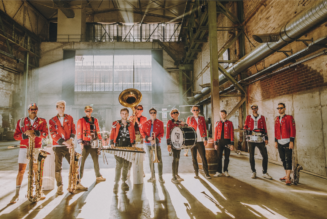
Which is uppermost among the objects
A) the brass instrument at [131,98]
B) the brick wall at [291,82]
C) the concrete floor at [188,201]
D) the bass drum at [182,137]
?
the brick wall at [291,82]

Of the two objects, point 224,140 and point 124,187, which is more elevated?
point 224,140

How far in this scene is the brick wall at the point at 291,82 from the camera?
→ 17.1 feet

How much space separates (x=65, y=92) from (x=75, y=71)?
241cm

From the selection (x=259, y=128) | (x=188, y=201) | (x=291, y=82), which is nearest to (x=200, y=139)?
(x=259, y=128)

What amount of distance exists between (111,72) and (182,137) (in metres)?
16.9

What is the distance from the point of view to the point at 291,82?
607 centimetres

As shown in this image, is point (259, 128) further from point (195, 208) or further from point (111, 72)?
point (111, 72)

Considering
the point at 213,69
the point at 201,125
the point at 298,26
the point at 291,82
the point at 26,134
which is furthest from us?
the point at 213,69

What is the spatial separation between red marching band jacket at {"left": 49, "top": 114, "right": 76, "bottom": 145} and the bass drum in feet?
7.85

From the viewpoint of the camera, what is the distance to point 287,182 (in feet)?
14.6

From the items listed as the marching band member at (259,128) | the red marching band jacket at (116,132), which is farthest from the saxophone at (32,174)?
the marching band member at (259,128)

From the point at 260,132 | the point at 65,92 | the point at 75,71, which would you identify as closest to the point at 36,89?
the point at 65,92

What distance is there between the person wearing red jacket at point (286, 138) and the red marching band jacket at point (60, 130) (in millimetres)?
5033

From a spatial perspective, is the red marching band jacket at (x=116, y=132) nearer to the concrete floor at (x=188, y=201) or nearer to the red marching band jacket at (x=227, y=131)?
the concrete floor at (x=188, y=201)
